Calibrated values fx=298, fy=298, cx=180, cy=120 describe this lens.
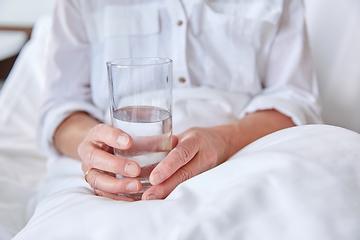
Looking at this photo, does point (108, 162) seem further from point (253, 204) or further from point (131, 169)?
point (253, 204)

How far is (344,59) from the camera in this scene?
44.6 inches

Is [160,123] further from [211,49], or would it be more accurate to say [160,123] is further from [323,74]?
[323,74]

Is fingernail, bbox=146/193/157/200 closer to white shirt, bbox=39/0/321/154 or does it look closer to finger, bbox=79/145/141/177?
finger, bbox=79/145/141/177

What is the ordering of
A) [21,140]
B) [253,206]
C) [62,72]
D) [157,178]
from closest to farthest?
[253,206] → [157,178] → [62,72] → [21,140]

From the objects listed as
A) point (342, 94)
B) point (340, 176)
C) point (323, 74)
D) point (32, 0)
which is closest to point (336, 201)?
point (340, 176)

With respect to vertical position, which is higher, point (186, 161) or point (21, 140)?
point (186, 161)

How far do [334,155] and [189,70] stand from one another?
57 centimetres

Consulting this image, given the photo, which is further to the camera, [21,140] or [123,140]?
[21,140]

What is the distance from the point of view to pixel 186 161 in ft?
1.67

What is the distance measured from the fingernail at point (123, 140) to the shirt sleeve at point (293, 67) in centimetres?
51

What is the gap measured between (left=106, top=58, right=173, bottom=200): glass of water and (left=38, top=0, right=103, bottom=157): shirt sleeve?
16.5 inches

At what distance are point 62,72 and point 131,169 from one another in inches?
21.2

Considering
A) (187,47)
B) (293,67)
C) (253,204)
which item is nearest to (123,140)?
(253,204)

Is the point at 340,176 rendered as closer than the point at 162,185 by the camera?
Yes
